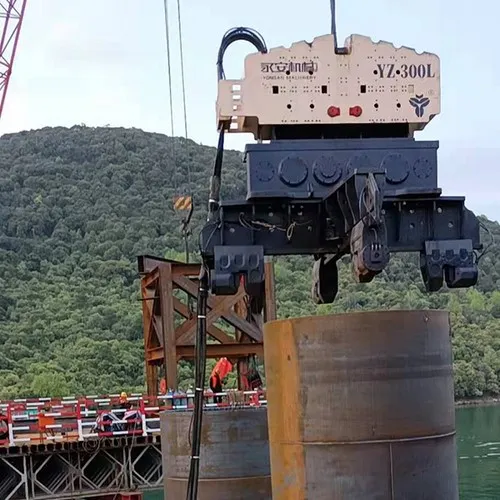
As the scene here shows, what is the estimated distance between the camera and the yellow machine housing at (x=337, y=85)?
517 inches

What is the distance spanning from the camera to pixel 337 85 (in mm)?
13180

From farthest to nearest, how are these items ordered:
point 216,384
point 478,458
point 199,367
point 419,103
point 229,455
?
point 478,458 → point 216,384 → point 229,455 → point 199,367 → point 419,103

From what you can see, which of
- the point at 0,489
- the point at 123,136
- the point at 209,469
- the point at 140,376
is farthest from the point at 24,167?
the point at 209,469

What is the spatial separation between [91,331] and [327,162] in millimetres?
88220

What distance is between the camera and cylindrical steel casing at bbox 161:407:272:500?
17328mm

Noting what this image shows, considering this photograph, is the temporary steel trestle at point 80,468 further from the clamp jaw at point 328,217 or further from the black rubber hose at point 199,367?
the clamp jaw at point 328,217

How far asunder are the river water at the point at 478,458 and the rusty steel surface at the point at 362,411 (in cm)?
3008

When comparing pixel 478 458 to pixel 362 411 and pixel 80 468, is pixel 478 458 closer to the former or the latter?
pixel 80 468

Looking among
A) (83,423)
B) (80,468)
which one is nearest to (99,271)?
(83,423)

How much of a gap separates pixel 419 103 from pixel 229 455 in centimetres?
748

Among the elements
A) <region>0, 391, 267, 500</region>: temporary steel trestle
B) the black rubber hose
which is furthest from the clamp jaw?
<region>0, 391, 267, 500</region>: temporary steel trestle

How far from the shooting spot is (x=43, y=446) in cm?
2769

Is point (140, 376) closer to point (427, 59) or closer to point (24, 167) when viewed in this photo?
point (427, 59)

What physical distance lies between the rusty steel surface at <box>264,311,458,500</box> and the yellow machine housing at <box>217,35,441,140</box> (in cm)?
Result: 280
